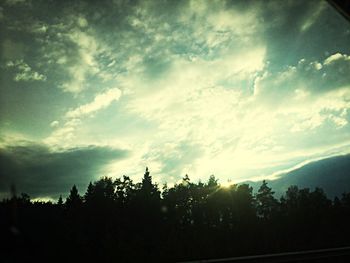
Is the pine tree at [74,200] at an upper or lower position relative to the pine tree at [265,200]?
upper

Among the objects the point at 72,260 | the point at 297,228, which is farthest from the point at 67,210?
the point at 72,260

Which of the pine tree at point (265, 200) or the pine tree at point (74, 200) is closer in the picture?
the pine tree at point (74, 200)

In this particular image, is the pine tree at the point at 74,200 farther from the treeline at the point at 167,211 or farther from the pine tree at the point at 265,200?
the pine tree at the point at 265,200

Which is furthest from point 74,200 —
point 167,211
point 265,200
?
point 265,200

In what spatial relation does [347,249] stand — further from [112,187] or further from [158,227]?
[112,187]

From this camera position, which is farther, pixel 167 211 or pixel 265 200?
pixel 265 200

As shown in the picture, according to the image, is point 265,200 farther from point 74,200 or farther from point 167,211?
point 74,200

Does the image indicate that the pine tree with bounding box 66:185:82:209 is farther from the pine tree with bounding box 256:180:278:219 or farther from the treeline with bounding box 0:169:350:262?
the pine tree with bounding box 256:180:278:219

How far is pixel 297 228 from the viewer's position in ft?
113

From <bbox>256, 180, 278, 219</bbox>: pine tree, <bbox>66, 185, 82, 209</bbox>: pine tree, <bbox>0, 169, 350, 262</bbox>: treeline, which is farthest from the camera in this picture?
<bbox>256, 180, 278, 219</bbox>: pine tree

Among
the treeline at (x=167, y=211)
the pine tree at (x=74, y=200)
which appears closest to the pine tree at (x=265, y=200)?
the treeline at (x=167, y=211)

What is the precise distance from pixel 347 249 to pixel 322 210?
2831 centimetres

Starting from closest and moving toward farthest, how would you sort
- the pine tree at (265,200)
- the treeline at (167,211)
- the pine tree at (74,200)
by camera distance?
the treeline at (167,211), the pine tree at (74,200), the pine tree at (265,200)

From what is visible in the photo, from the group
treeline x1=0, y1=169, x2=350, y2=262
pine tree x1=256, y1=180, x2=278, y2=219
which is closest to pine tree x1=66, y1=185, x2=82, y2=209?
treeline x1=0, y1=169, x2=350, y2=262
